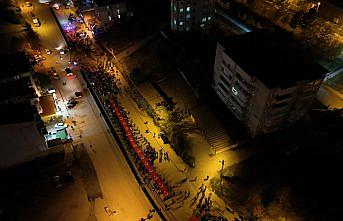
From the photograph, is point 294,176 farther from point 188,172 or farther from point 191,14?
point 191,14

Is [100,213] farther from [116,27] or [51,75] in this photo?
[116,27]

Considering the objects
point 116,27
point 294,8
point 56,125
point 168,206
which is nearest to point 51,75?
point 56,125

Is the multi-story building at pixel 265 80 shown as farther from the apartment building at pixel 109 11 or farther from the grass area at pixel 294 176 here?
the apartment building at pixel 109 11

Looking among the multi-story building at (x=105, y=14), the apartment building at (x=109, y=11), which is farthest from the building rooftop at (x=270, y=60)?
the multi-story building at (x=105, y=14)

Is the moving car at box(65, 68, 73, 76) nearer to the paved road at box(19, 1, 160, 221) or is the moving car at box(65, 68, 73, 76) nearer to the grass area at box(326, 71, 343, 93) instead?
the paved road at box(19, 1, 160, 221)

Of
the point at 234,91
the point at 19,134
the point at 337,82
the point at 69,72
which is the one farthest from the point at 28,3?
the point at 337,82
